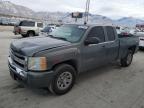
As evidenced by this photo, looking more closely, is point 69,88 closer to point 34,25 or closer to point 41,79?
point 41,79

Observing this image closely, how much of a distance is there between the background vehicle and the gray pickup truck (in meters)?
12.0

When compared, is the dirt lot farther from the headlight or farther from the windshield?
the windshield

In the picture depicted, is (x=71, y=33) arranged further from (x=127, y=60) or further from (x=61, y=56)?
(x=127, y=60)

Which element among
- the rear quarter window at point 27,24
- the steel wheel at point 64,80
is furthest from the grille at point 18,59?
the rear quarter window at point 27,24

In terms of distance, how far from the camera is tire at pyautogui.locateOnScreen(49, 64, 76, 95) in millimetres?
3701

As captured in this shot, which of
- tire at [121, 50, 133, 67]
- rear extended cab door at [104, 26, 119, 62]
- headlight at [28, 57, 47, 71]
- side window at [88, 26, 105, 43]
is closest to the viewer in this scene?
headlight at [28, 57, 47, 71]

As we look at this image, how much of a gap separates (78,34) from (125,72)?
279 centimetres

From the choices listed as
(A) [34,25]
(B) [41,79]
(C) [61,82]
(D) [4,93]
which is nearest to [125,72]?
(C) [61,82]

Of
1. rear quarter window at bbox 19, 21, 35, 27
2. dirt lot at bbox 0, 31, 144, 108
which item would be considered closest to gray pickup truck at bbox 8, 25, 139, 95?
dirt lot at bbox 0, 31, 144, 108

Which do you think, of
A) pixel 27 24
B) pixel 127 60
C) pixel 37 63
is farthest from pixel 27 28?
pixel 37 63

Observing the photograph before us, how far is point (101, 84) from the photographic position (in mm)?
4754

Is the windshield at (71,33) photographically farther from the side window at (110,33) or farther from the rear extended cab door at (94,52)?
the side window at (110,33)

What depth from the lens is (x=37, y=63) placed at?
11.1 feet

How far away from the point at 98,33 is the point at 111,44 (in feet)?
2.34
